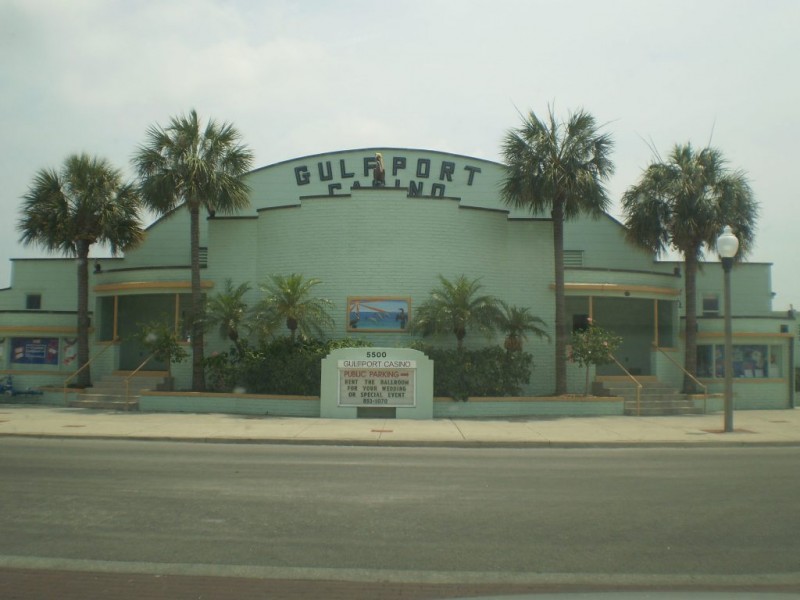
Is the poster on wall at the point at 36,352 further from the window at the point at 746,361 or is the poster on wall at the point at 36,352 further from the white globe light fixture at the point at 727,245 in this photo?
the window at the point at 746,361

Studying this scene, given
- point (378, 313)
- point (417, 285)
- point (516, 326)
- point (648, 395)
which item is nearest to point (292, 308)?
point (378, 313)

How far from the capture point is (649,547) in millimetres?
7715

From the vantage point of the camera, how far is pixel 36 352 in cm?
2859

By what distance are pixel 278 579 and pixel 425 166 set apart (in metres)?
27.4

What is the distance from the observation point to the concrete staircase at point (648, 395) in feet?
79.4

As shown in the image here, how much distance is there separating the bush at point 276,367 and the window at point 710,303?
50.0ft

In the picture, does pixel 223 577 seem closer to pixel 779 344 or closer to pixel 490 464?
pixel 490 464

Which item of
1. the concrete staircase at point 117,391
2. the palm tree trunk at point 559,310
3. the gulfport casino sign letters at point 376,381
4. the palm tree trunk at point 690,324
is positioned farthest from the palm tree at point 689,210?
the concrete staircase at point 117,391

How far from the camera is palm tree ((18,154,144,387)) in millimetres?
26219

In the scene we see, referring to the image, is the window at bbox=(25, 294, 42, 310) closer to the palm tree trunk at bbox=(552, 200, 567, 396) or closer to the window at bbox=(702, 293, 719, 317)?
the palm tree trunk at bbox=(552, 200, 567, 396)

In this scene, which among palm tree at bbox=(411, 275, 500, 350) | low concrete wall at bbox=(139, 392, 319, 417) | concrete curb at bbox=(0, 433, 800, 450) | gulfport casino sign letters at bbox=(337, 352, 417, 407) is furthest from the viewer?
palm tree at bbox=(411, 275, 500, 350)

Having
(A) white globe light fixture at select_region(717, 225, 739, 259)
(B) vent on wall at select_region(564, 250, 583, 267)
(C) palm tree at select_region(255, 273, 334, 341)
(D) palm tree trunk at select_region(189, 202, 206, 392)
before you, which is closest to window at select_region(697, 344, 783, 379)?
(B) vent on wall at select_region(564, 250, 583, 267)

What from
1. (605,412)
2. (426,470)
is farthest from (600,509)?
(605,412)

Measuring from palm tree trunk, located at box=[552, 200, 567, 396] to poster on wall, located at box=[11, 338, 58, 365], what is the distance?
1782 cm
